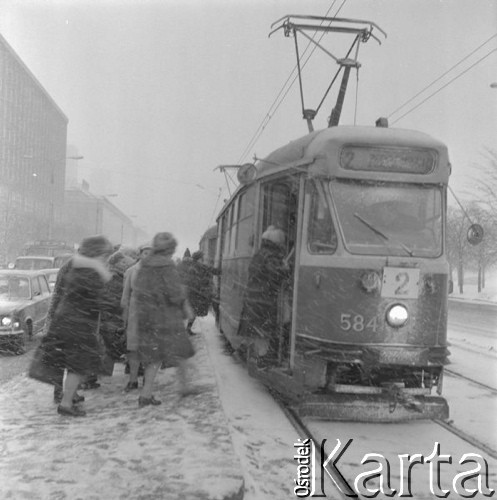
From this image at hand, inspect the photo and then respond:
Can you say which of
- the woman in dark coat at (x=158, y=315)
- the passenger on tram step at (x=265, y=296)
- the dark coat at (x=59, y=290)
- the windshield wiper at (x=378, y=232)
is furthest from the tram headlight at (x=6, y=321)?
the windshield wiper at (x=378, y=232)

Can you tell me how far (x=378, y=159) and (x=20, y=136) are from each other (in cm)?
3979

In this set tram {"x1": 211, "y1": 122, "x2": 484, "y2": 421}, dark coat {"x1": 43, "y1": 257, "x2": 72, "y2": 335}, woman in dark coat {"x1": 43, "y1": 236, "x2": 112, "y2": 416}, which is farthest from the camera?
tram {"x1": 211, "y1": 122, "x2": 484, "y2": 421}

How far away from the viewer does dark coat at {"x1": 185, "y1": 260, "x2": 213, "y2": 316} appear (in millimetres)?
12398

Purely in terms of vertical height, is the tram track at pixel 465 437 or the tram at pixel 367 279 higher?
the tram at pixel 367 279

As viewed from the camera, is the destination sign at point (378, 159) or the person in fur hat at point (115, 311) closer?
the destination sign at point (378, 159)

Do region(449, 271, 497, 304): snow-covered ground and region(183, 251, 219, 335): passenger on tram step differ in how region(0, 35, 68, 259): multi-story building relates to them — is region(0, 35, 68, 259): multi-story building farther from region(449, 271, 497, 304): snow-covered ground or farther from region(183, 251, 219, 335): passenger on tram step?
region(449, 271, 497, 304): snow-covered ground

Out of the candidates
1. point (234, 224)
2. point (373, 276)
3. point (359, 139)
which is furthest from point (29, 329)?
point (359, 139)

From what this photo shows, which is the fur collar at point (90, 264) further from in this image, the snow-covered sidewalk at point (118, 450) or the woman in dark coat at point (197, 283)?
the woman in dark coat at point (197, 283)

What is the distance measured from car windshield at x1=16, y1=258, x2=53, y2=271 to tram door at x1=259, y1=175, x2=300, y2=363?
47.1ft

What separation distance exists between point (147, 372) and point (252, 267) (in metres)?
A: 1.73

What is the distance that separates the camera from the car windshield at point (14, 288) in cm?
1195

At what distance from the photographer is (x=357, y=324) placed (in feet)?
20.5

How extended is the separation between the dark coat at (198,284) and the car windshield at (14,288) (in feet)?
10.3

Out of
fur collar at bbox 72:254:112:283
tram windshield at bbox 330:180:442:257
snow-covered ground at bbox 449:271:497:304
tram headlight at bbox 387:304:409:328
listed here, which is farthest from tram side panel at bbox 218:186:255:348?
snow-covered ground at bbox 449:271:497:304
